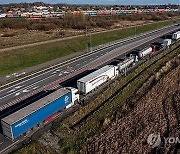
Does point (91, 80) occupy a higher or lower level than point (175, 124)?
higher

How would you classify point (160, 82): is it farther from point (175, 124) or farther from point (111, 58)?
point (111, 58)

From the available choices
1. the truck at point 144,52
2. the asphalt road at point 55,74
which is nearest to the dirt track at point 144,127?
the asphalt road at point 55,74

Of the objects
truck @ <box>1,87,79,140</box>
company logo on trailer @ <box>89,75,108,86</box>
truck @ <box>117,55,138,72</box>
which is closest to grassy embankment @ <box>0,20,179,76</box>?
truck @ <box>117,55,138,72</box>

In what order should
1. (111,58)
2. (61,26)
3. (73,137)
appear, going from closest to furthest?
(73,137) < (111,58) < (61,26)

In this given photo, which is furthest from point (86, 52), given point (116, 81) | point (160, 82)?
point (160, 82)

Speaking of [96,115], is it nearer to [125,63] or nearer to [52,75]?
[125,63]

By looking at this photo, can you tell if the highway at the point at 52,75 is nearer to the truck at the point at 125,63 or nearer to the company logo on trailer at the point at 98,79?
the truck at the point at 125,63

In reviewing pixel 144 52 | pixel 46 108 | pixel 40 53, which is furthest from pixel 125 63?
pixel 40 53
